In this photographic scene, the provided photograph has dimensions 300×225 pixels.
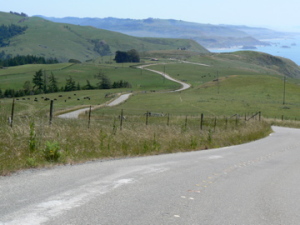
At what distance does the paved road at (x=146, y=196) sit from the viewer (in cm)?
758

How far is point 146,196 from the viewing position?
9.30 m

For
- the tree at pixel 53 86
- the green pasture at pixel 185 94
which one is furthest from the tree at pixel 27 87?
the tree at pixel 53 86

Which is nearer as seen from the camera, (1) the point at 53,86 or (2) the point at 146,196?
(2) the point at 146,196

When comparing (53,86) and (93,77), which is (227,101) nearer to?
(53,86)

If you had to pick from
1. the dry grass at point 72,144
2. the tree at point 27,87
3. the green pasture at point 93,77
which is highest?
the dry grass at point 72,144

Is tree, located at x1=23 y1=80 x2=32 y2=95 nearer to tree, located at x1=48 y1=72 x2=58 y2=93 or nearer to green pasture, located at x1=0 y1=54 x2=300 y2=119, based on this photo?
green pasture, located at x1=0 y1=54 x2=300 y2=119

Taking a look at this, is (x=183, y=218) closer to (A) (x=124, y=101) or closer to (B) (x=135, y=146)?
(B) (x=135, y=146)

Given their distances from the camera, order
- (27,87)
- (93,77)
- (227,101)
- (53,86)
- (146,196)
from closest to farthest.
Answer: (146,196) < (227,101) < (27,87) < (53,86) < (93,77)

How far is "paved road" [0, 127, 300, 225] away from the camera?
7582 mm

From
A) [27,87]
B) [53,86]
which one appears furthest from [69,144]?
[53,86]

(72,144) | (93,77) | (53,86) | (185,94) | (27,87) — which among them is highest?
(72,144)

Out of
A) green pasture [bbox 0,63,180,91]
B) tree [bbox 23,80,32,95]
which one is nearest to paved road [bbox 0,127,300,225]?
green pasture [bbox 0,63,180,91]

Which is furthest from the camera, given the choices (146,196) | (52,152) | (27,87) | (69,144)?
(27,87)

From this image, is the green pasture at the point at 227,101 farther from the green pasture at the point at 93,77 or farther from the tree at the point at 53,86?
the tree at the point at 53,86
